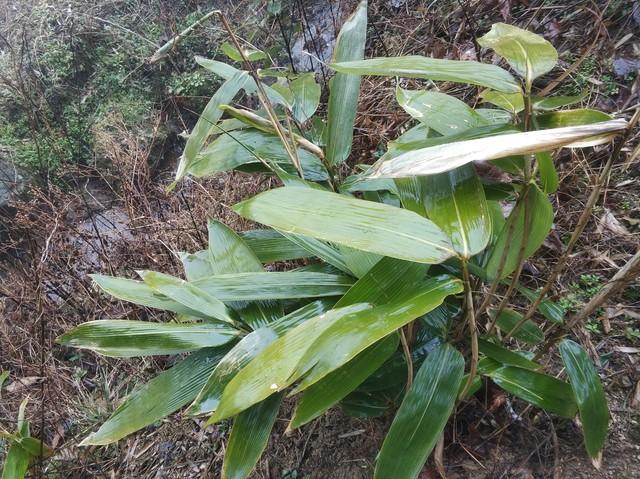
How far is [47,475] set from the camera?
1.30 m

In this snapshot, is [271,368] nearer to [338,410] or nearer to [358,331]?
[358,331]

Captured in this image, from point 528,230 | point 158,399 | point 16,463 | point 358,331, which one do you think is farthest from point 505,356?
point 16,463

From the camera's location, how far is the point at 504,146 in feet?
1.29

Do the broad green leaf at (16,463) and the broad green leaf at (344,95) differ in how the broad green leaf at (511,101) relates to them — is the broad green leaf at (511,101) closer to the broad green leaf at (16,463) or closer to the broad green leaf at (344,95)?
the broad green leaf at (344,95)

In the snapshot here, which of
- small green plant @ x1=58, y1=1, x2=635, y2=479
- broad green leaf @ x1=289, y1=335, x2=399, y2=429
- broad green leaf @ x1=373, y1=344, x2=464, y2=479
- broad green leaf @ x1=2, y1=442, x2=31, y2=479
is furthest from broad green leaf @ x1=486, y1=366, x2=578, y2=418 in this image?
broad green leaf @ x1=2, y1=442, x2=31, y2=479

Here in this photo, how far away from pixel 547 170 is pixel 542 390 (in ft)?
1.16

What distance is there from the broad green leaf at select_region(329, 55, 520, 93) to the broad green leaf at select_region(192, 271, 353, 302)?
13.2 inches

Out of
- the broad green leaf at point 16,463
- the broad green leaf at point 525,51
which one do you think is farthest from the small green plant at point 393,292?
the broad green leaf at point 16,463

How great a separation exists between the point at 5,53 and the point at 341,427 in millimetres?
4227

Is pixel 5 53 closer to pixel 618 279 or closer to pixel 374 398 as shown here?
pixel 374 398

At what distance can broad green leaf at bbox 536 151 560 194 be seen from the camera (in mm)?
553

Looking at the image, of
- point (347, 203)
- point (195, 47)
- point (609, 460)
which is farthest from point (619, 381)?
point (195, 47)

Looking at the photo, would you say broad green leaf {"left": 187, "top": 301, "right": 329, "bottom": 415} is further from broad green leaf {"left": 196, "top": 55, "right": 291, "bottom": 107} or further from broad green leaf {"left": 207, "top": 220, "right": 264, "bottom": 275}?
broad green leaf {"left": 196, "top": 55, "right": 291, "bottom": 107}

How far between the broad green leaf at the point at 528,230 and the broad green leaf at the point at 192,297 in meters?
0.44
